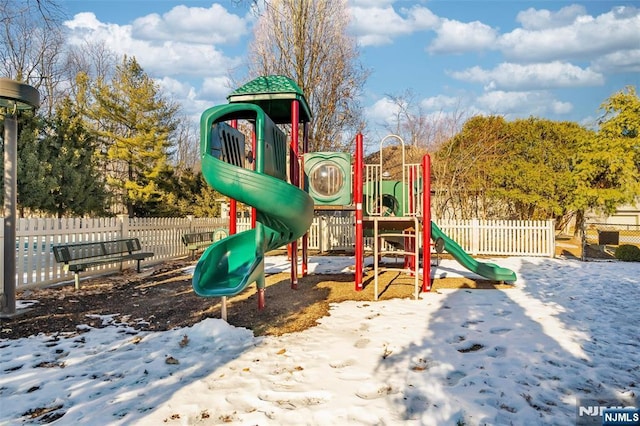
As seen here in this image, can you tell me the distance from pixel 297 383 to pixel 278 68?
17.0 meters

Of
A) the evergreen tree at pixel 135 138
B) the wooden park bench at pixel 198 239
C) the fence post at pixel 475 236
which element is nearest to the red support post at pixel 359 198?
the wooden park bench at pixel 198 239

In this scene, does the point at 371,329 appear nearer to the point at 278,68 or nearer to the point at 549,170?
the point at 549,170

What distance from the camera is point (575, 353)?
13.2 ft

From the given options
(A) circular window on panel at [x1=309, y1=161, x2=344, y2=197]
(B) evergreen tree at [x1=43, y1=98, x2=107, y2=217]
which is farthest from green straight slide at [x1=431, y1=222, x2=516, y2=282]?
(B) evergreen tree at [x1=43, y1=98, x2=107, y2=217]

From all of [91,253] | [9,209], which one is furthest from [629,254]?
[9,209]

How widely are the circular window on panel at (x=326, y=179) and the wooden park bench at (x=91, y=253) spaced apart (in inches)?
201

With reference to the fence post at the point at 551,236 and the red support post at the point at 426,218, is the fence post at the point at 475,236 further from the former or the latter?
the red support post at the point at 426,218

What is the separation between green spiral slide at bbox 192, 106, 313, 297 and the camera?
4.82 metres

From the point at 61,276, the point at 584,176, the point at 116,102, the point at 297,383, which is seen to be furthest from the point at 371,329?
the point at 116,102

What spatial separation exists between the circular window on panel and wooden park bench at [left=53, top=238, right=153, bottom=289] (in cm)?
511

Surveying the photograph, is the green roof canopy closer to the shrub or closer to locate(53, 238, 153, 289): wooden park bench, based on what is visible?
locate(53, 238, 153, 289): wooden park bench

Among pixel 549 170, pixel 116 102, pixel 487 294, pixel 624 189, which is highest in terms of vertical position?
pixel 116 102

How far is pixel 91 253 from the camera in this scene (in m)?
8.69

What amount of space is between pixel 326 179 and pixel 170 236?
740 centimetres
